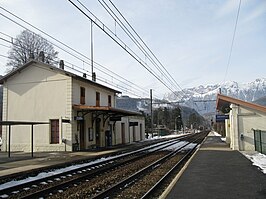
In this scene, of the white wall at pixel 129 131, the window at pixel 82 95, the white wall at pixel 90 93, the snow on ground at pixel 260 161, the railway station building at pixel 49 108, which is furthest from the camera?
the white wall at pixel 129 131

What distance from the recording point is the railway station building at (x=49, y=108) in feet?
87.7

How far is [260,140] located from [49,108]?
16.6 metres

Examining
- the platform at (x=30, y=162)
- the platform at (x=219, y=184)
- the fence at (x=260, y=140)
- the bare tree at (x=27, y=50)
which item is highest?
the bare tree at (x=27, y=50)

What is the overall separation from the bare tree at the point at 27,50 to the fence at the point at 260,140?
23291mm

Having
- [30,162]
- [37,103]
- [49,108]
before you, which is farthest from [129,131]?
[30,162]

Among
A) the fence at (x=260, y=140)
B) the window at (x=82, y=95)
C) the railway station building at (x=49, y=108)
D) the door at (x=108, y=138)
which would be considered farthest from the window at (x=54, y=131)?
the fence at (x=260, y=140)

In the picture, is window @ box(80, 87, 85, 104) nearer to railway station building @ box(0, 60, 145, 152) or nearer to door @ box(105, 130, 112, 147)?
railway station building @ box(0, 60, 145, 152)

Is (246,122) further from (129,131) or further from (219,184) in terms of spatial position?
(129,131)

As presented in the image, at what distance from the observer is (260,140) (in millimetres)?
21516

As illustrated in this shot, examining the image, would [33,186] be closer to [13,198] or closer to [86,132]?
[13,198]

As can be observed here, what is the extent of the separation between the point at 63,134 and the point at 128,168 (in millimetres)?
11160

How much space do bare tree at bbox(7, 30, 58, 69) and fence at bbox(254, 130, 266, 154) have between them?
76.4 ft

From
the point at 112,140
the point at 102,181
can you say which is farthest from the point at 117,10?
the point at 112,140

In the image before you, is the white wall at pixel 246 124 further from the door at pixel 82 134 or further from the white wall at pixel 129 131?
the white wall at pixel 129 131
